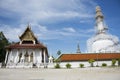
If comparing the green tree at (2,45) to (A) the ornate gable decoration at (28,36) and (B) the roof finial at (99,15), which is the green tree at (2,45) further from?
(B) the roof finial at (99,15)

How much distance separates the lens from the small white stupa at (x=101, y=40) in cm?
4378

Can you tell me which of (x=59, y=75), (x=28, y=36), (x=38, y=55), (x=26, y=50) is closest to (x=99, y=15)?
(x=28, y=36)

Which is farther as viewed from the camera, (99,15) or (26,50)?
(99,15)

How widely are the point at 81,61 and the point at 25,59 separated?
10.5 meters

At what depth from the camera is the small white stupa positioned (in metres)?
43.8

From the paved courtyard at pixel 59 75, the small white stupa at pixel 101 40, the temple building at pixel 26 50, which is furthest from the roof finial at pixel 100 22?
the paved courtyard at pixel 59 75

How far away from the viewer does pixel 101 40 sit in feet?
156

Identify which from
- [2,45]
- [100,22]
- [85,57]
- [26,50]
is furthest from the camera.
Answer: [100,22]

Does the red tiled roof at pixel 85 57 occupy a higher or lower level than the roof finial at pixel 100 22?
lower

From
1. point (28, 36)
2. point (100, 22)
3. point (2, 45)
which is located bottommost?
point (2, 45)

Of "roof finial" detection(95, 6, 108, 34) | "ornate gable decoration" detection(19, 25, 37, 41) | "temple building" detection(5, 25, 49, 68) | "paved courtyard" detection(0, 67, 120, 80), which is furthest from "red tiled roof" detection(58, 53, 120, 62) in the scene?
"roof finial" detection(95, 6, 108, 34)

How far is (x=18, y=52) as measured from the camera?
1145 inches

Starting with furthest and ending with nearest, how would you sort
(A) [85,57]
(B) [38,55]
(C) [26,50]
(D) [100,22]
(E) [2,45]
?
(D) [100,22] < (E) [2,45] < (B) [38,55] < (C) [26,50] < (A) [85,57]

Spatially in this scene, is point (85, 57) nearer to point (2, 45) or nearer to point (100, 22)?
point (2, 45)
